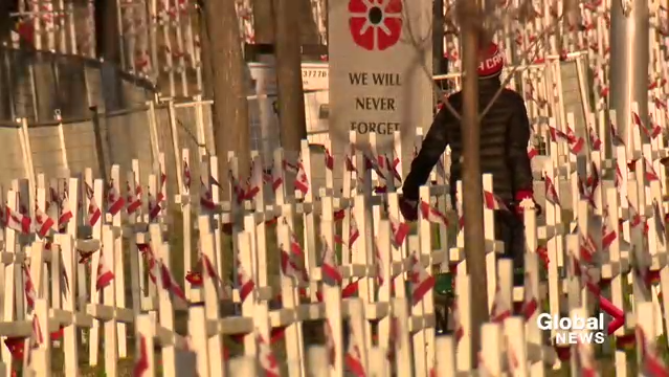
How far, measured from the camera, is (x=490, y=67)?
1276 cm

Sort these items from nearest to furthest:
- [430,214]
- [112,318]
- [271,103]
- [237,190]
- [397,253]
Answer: [397,253]
[112,318]
[430,214]
[237,190]
[271,103]

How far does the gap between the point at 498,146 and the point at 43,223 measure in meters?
2.68

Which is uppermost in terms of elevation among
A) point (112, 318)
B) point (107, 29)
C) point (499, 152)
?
point (107, 29)

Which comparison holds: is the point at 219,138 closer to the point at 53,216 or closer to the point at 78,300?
the point at 53,216

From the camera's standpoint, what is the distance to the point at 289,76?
841 inches

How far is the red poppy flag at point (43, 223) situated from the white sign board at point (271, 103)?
36.7ft

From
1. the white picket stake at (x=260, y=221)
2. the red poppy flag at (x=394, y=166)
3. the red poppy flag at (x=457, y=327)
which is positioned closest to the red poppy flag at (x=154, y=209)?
the white picket stake at (x=260, y=221)

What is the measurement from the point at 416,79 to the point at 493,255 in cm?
787

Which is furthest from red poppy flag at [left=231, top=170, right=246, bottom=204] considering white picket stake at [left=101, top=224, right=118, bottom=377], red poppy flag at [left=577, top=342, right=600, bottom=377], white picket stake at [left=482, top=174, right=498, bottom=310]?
red poppy flag at [left=577, top=342, right=600, bottom=377]

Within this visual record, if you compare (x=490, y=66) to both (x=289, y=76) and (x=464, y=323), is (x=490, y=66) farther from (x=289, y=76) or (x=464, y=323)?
(x=289, y=76)

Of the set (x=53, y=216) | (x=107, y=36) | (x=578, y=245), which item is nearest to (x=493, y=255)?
(x=578, y=245)

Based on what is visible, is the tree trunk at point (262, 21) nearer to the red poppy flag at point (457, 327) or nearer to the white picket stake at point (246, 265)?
the white picket stake at point (246, 265)

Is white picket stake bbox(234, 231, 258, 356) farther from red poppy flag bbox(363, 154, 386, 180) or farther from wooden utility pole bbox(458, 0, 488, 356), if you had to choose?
red poppy flag bbox(363, 154, 386, 180)

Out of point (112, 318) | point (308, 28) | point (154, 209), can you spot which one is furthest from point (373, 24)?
point (308, 28)
